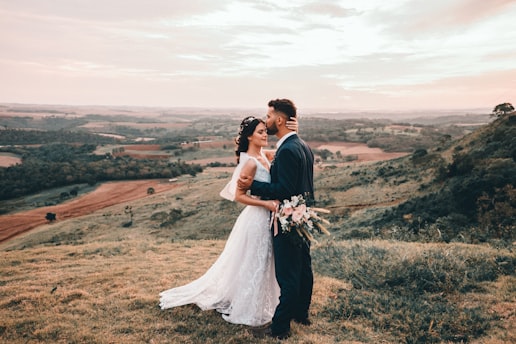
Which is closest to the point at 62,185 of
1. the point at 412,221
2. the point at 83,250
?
the point at 83,250

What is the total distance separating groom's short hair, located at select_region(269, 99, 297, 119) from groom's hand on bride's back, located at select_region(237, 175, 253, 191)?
102 cm

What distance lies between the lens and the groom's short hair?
178 inches

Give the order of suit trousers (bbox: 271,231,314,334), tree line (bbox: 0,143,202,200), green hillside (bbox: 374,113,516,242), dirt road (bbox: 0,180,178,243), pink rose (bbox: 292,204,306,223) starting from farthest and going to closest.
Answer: tree line (bbox: 0,143,202,200)
dirt road (bbox: 0,180,178,243)
green hillside (bbox: 374,113,516,242)
suit trousers (bbox: 271,231,314,334)
pink rose (bbox: 292,204,306,223)

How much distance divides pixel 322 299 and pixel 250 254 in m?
2.10

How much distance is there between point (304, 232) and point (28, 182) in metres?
66.4

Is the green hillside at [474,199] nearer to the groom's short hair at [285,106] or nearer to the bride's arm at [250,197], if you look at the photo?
the bride's arm at [250,197]

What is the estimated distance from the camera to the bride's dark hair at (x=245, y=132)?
480cm

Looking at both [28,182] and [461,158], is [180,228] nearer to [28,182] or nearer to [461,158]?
[461,158]

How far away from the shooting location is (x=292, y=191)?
4398 mm

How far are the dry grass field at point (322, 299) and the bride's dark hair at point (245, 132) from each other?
107 inches

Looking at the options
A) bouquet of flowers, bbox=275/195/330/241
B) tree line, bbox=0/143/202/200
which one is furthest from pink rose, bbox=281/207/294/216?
tree line, bbox=0/143/202/200

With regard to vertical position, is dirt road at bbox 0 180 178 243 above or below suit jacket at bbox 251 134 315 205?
below

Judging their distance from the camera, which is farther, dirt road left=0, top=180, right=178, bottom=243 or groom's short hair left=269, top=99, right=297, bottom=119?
dirt road left=0, top=180, right=178, bottom=243

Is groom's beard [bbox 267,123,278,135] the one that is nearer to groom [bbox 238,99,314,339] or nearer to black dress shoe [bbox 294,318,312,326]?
groom [bbox 238,99,314,339]
